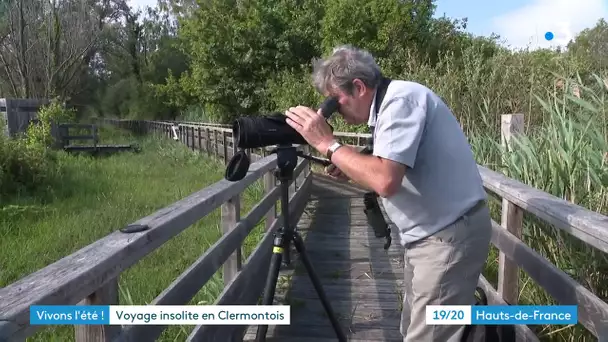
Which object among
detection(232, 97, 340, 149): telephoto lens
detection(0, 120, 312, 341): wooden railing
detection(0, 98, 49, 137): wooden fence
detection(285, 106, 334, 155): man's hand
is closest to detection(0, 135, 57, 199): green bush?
detection(0, 98, 49, 137): wooden fence

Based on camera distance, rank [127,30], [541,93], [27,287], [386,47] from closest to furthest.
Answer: [27,287]
[541,93]
[386,47]
[127,30]

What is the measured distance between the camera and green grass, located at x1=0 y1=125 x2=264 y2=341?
13.1ft

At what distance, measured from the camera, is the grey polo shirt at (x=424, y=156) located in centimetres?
162

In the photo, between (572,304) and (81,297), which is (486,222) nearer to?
(572,304)


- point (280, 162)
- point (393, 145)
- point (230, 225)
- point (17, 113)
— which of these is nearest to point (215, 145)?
point (17, 113)

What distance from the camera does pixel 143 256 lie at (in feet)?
5.67

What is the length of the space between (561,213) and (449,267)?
47 centimetres

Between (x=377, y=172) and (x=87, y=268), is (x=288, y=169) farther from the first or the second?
(x=87, y=268)

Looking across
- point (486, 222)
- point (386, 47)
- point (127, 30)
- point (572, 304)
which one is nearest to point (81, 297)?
point (486, 222)

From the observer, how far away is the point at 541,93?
5406mm

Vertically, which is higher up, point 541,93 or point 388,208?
point 541,93

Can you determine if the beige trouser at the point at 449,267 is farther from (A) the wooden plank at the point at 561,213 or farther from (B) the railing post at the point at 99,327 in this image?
(B) the railing post at the point at 99,327

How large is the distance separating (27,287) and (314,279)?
154cm
